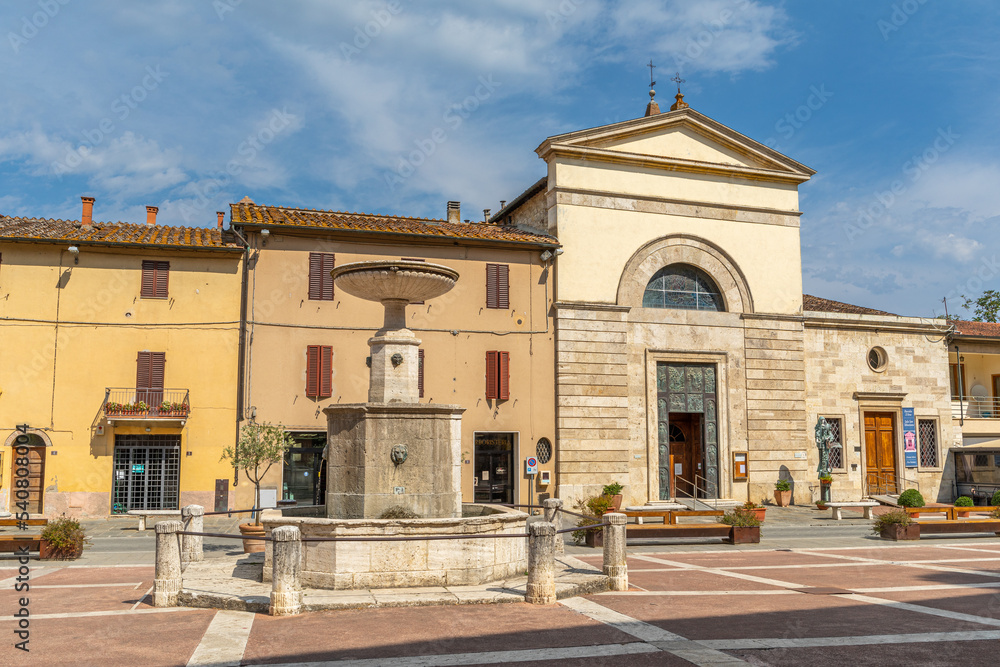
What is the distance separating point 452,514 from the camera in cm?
1178

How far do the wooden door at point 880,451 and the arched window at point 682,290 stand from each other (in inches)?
282

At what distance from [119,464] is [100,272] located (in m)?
5.43

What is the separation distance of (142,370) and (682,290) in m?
17.2

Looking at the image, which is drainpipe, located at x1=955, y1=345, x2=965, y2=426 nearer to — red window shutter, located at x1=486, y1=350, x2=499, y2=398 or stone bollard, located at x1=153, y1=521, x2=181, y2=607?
red window shutter, located at x1=486, y1=350, x2=499, y2=398

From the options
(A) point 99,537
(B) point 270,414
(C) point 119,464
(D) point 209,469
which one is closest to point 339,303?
(B) point 270,414

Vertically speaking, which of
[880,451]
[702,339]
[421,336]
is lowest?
[880,451]

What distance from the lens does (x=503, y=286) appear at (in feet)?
82.7

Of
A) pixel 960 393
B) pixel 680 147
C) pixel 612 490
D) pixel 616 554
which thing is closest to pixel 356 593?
pixel 616 554

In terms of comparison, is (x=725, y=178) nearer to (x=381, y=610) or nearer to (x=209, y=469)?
(x=209, y=469)

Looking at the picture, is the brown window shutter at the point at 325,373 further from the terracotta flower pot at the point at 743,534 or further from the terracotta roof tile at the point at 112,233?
the terracotta flower pot at the point at 743,534

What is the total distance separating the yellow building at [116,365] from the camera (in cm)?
2161

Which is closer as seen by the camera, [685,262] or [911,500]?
[911,500]

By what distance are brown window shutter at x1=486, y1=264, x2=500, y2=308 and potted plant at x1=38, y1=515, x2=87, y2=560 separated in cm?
1356

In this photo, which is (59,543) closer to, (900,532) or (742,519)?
(742,519)
